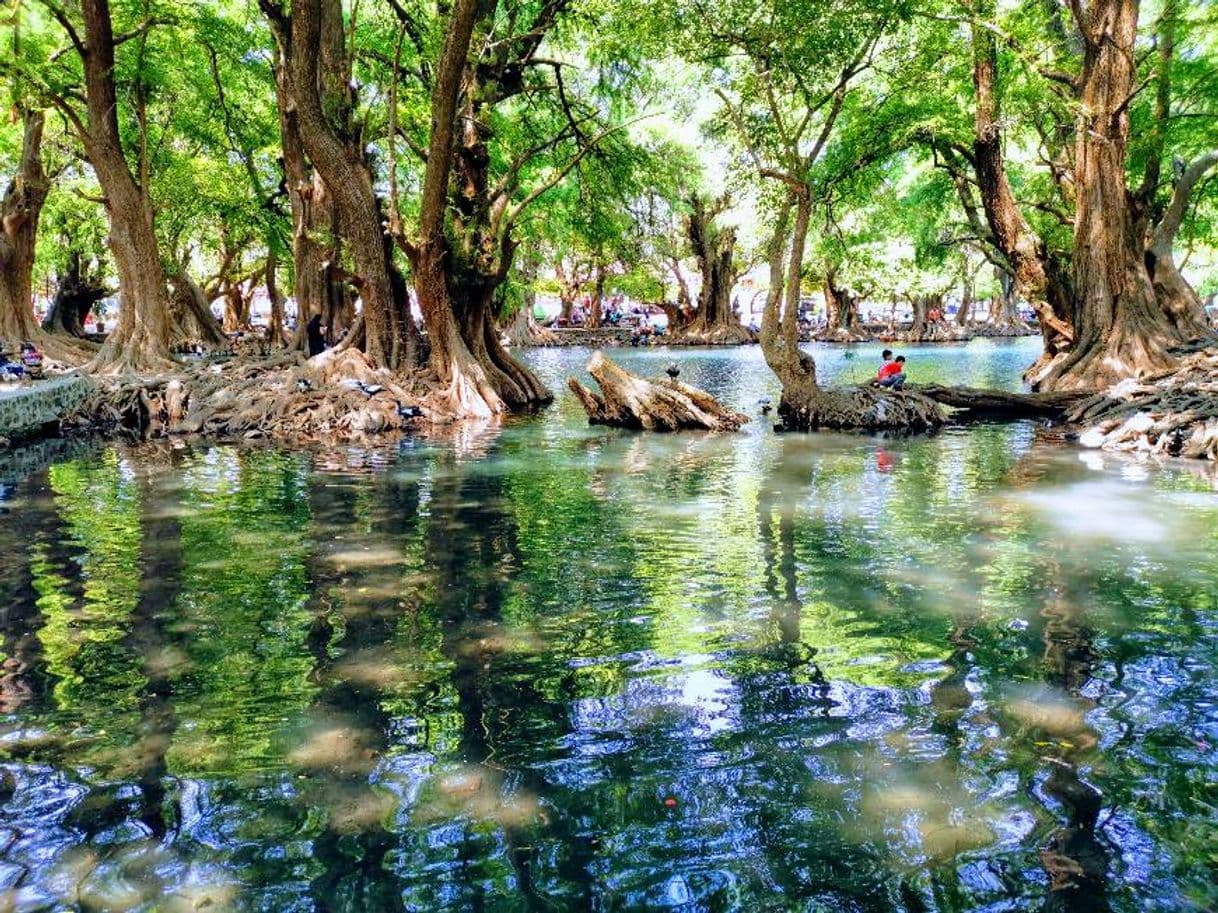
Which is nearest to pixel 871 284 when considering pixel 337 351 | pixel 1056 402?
pixel 1056 402

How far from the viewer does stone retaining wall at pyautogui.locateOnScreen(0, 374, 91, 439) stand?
A: 48.9 ft

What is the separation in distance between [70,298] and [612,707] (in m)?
37.8

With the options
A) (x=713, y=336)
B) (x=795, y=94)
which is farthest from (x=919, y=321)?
(x=795, y=94)

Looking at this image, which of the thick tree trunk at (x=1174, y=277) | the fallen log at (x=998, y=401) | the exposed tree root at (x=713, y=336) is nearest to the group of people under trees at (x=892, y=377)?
the fallen log at (x=998, y=401)

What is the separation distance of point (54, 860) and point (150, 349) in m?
19.2

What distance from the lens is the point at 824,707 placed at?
15.8 ft

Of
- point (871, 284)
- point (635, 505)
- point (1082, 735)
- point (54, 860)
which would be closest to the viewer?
point (54, 860)

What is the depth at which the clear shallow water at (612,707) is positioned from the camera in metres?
3.43

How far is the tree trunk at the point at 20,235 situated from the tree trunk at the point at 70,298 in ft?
30.3

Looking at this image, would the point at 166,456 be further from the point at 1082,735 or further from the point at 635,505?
the point at 1082,735

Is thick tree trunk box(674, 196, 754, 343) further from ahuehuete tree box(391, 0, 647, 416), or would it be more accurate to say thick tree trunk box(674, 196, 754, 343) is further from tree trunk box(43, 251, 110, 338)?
tree trunk box(43, 251, 110, 338)

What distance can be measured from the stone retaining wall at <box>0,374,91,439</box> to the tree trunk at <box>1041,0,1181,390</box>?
63.2ft

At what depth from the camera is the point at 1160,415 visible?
45.3 feet

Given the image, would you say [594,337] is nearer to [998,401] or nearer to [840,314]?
[840,314]
